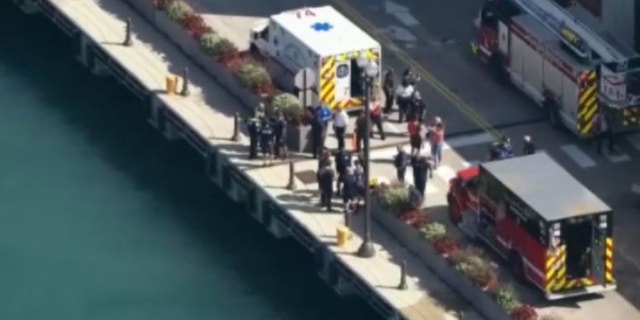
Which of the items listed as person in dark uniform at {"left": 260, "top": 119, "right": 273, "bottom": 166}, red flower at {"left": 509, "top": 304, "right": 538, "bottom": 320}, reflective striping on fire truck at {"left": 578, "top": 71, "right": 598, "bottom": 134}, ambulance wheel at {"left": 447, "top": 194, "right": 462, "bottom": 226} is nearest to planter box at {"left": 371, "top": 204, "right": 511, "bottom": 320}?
red flower at {"left": 509, "top": 304, "right": 538, "bottom": 320}

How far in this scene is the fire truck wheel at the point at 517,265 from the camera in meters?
75.7

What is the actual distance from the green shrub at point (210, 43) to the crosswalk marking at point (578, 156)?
1085 cm

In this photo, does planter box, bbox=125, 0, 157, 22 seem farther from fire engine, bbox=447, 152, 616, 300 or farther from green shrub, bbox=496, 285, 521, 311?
green shrub, bbox=496, 285, 521, 311

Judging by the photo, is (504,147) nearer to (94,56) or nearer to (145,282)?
(145,282)

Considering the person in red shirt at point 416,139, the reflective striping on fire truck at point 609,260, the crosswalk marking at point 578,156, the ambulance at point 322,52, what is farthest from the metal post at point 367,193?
the crosswalk marking at point 578,156

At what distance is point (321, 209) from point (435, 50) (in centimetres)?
1191

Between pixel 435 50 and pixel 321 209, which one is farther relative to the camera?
pixel 435 50

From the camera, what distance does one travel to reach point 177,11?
292 ft

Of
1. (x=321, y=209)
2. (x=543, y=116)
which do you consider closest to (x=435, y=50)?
(x=543, y=116)

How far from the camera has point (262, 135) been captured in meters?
81.9

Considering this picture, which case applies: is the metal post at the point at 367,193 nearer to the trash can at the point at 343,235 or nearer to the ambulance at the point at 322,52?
the trash can at the point at 343,235

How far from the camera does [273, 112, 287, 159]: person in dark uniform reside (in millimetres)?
81812

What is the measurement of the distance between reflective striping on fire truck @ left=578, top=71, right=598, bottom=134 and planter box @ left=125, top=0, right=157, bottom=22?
47.4 feet

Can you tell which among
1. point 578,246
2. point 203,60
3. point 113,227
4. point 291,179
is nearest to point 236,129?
point 291,179
